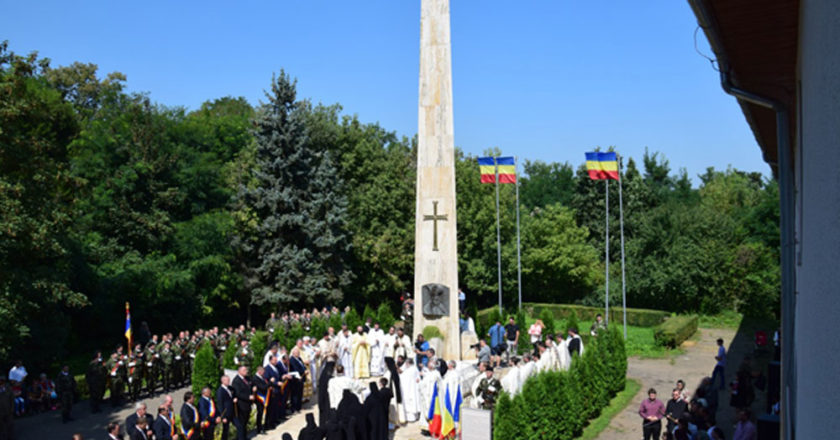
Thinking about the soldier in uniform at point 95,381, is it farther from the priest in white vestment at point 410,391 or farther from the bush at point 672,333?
the bush at point 672,333

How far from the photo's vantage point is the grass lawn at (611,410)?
52.0ft

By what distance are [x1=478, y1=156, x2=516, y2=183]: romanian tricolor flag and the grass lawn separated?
33.0 ft

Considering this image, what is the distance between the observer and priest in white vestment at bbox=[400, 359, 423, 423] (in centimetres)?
1568

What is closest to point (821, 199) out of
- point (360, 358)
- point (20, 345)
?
point (360, 358)

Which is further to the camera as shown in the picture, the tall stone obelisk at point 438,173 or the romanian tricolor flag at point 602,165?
the romanian tricolor flag at point 602,165

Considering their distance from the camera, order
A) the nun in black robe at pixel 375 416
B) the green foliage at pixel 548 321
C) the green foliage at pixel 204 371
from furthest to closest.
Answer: the green foliage at pixel 548 321 < the green foliage at pixel 204 371 < the nun in black robe at pixel 375 416

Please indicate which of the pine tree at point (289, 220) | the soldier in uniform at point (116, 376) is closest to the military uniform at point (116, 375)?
the soldier in uniform at point (116, 376)

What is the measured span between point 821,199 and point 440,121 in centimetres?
1841

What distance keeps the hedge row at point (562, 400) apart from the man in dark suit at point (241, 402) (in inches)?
199

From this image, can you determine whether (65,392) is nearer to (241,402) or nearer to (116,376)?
(116,376)

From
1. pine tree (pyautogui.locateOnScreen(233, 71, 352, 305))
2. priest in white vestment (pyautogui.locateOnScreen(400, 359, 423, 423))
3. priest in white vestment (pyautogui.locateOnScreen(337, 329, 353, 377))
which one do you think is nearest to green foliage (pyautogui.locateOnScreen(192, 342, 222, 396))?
priest in white vestment (pyautogui.locateOnScreen(337, 329, 353, 377))

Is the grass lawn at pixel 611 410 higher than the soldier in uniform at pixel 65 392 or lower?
lower

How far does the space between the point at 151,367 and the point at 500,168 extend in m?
15.2

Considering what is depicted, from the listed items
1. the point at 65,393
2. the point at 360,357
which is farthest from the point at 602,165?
the point at 65,393
